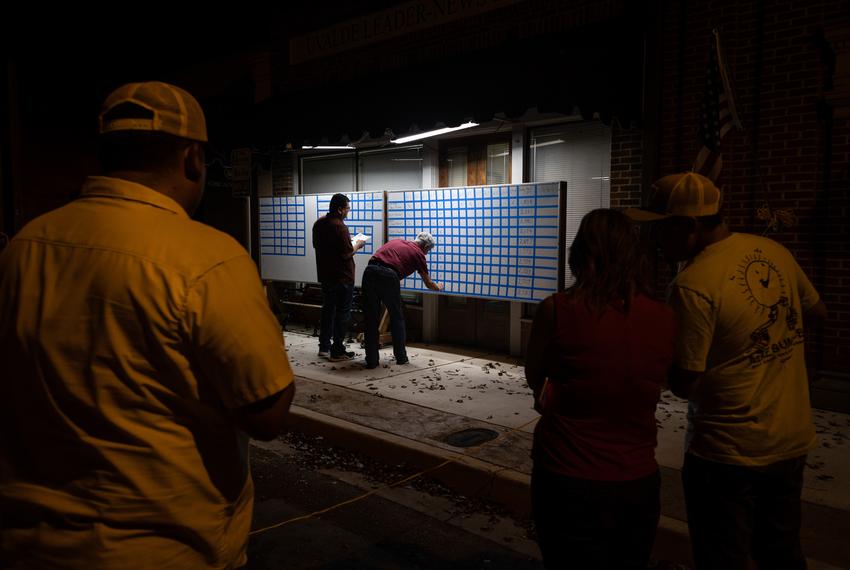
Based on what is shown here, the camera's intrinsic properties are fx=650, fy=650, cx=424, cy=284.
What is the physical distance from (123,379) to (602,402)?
152 cm

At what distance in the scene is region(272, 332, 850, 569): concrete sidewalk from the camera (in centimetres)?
414

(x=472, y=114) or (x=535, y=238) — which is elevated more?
(x=472, y=114)

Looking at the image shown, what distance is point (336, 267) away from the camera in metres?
9.07

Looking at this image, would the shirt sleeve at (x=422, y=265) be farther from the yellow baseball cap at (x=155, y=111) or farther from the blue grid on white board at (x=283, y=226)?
the yellow baseball cap at (x=155, y=111)

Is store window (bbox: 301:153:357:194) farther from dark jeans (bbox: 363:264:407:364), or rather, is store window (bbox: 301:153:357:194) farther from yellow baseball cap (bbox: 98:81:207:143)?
yellow baseball cap (bbox: 98:81:207:143)

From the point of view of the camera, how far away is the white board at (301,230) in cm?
998

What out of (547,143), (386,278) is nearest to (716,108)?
(547,143)

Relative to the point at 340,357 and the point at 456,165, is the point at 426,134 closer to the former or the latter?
the point at 456,165

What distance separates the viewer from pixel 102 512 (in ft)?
4.80

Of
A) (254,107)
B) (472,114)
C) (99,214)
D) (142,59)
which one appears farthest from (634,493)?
(142,59)

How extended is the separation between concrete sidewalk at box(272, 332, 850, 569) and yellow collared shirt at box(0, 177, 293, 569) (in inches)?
134

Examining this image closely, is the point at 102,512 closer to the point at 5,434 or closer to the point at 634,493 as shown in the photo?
the point at 5,434

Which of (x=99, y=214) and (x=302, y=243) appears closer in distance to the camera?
(x=99, y=214)

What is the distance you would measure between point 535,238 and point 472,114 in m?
1.73
